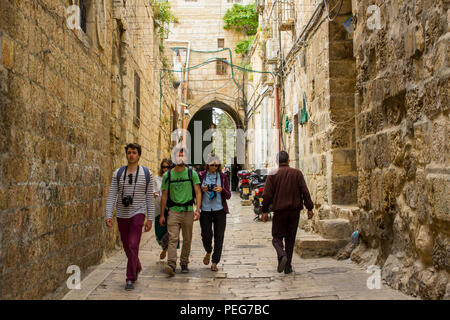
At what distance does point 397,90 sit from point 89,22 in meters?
3.94

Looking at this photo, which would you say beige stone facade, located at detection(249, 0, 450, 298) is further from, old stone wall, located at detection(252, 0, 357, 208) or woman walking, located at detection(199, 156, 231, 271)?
woman walking, located at detection(199, 156, 231, 271)

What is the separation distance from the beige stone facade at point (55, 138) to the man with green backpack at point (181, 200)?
3.12 ft

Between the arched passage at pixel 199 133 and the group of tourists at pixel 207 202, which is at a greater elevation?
the arched passage at pixel 199 133

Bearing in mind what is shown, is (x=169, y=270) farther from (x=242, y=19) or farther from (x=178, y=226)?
(x=242, y=19)

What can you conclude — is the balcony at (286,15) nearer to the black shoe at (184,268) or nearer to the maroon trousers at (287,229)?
the maroon trousers at (287,229)

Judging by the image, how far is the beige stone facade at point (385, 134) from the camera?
370 cm

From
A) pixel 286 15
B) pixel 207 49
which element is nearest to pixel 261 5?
pixel 286 15

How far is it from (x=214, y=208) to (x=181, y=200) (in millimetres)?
471

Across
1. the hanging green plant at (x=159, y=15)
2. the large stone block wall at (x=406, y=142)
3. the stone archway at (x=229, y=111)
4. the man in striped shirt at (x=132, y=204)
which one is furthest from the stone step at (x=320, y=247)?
the stone archway at (x=229, y=111)

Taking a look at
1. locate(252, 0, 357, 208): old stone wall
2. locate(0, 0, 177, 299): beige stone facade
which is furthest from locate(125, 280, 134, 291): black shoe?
locate(252, 0, 357, 208): old stone wall

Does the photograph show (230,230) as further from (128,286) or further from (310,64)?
(128,286)

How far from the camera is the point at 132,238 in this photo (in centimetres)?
478

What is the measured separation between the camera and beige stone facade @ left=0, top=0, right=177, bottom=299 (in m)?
3.26

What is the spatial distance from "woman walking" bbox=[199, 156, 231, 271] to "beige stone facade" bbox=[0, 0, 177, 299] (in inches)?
54.9
